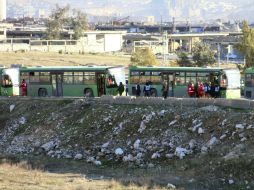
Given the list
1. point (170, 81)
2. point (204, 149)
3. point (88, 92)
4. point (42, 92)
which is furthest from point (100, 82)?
point (204, 149)

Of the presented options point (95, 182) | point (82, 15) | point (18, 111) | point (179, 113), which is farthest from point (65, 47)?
point (95, 182)

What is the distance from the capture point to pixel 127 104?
39531 mm

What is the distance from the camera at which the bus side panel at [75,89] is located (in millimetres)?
47675

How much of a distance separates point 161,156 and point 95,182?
18.0 ft

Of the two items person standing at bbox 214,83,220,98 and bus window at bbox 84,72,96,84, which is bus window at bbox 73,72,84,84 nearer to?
bus window at bbox 84,72,96,84

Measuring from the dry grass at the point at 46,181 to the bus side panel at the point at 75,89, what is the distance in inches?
682

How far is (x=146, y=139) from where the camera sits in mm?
34281

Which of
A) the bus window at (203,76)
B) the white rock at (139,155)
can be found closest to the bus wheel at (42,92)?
the bus window at (203,76)

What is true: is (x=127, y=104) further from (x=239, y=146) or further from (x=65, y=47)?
(x=65, y=47)

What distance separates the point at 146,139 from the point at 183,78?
12265mm

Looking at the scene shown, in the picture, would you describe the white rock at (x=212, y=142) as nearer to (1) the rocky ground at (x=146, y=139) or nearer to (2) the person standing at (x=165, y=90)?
(1) the rocky ground at (x=146, y=139)

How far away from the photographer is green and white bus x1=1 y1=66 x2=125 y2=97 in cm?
4728

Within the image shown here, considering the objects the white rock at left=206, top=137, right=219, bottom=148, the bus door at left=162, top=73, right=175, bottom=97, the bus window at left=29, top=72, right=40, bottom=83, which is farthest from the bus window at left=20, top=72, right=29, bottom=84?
the white rock at left=206, top=137, right=219, bottom=148

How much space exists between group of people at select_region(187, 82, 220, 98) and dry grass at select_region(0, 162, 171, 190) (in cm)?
1441
